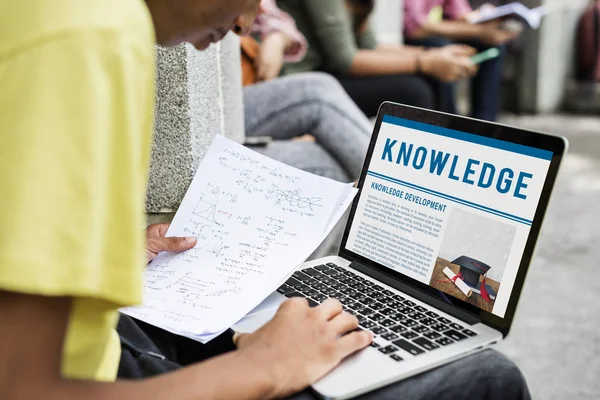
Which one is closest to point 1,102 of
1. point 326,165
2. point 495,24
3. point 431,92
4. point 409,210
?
point 409,210

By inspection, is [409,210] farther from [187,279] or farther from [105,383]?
[105,383]

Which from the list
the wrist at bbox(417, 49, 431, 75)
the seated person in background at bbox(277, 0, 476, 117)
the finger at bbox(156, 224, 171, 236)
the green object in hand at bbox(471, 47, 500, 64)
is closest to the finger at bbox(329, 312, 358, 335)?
the finger at bbox(156, 224, 171, 236)

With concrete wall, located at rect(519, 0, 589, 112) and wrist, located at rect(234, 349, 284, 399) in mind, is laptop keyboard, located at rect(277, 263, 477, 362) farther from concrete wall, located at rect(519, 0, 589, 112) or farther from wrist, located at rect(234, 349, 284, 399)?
concrete wall, located at rect(519, 0, 589, 112)

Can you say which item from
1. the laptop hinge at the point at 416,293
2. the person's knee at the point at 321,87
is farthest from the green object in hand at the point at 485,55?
the laptop hinge at the point at 416,293

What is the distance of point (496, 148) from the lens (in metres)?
0.92

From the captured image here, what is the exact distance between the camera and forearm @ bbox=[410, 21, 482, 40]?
4156 millimetres

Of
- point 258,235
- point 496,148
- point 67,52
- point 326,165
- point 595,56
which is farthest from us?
point 595,56

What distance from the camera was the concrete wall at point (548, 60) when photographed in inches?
230

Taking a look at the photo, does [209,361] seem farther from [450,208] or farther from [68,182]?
[450,208]

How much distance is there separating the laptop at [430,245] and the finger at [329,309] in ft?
0.18

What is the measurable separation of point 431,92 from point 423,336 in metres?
2.22

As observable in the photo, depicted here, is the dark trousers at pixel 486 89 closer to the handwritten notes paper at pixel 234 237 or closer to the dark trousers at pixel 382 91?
the dark trousers at pixel 382 91

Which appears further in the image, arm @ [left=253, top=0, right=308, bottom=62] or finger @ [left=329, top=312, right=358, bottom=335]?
arm @ [left=253, top=0, right=308, bottom=62]

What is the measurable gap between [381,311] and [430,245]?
0.39 ft
